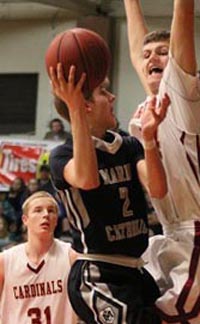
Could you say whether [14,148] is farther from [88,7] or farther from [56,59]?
[56,59]

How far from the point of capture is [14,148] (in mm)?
10438

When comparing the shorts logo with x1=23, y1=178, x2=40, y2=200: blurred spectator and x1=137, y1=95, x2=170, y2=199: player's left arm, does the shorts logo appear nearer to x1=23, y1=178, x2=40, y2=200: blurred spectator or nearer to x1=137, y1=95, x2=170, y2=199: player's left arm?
x1=137, y1=95, x2=170, y2=199: player's left arm

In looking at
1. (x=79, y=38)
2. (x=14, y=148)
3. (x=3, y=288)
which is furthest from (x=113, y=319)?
(x=14, y=148)

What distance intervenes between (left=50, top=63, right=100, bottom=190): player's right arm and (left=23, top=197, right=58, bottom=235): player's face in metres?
2.16

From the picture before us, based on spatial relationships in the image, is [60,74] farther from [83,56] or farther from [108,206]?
[108,206]

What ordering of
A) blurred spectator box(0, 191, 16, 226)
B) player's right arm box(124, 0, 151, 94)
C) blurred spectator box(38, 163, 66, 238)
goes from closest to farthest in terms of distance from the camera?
player's right arm box(124, 0, 151, 94) → blurred spectator box(38, 163, 66, 238) → blurred spectator box(0, 191, 16, 226)

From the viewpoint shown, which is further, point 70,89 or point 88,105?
point 88,105

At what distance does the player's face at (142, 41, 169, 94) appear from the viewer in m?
2.64

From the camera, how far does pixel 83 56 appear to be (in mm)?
2551

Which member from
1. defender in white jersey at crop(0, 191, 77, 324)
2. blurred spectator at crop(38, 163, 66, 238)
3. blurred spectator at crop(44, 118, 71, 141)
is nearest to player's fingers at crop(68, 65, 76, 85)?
defender in white jersey at crop(0, 191, 77, 324)

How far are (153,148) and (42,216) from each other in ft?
7.40

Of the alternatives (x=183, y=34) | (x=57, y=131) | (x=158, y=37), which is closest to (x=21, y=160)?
(x=57, y=131)

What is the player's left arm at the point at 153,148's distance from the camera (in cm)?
241

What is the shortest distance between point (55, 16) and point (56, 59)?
8.71 meters
